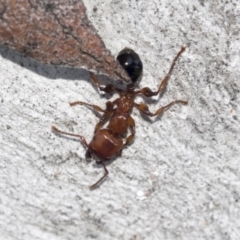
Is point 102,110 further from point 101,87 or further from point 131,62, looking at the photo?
point 131,62

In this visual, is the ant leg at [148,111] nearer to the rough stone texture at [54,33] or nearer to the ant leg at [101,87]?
the ant leg at [101,87]

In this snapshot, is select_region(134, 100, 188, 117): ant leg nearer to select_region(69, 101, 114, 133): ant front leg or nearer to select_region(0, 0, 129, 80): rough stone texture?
select_region(69, 101, 114, 133): ant front leg

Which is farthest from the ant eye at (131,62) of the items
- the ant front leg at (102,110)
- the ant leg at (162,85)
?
the ant front leg at (102,110)

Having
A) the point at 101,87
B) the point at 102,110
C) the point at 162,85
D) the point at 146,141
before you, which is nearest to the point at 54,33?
the point at 101,87

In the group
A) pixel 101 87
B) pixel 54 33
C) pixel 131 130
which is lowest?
pixel 131 130

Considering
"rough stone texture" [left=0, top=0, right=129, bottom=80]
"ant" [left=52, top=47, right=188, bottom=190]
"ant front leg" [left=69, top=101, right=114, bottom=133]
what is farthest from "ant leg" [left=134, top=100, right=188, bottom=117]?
"rough stone texture" [left=0, top=0, right=129, bottom=80]
